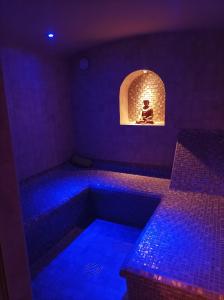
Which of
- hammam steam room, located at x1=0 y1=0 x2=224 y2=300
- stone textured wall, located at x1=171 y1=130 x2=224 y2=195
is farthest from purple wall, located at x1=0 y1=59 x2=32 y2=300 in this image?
stone textured wall, located at x1=171 y1=130 x2=224 y2=195

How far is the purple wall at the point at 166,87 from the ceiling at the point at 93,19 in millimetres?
356

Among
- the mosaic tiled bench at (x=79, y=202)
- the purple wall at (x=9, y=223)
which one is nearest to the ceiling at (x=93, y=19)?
the purple wall at (x=9, y=223)

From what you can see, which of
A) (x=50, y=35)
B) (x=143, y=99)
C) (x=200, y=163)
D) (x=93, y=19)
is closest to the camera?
(x=93, y=19)

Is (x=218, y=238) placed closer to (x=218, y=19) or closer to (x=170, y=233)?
(x=170, y=233)

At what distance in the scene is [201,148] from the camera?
3662 millimetres

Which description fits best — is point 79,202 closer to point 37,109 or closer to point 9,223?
point 37,109

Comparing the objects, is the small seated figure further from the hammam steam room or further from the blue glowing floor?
the blue glowing floor

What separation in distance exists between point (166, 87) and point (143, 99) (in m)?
0.91

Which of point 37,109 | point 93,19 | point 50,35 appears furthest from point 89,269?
point 50,35

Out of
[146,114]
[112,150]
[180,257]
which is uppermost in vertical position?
[146,114]

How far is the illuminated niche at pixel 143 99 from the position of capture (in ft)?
15.5

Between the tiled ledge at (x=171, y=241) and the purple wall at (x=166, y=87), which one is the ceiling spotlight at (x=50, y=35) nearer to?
the purple wall at (x=166, y=87)

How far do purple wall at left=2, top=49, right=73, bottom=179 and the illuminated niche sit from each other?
4.28ft

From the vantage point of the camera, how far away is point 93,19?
2949 mm
